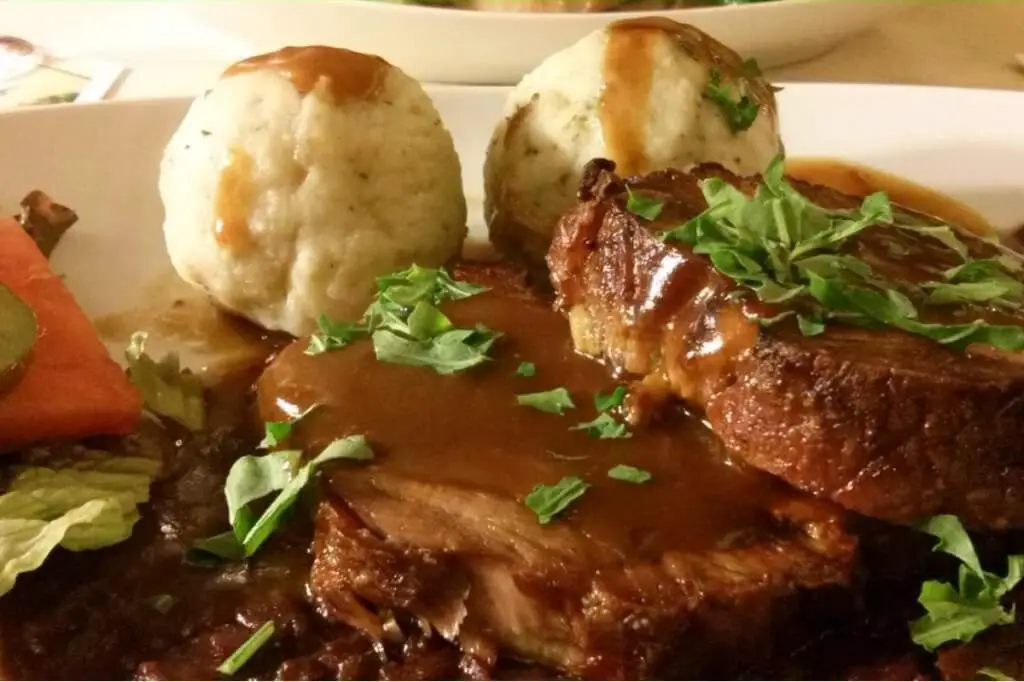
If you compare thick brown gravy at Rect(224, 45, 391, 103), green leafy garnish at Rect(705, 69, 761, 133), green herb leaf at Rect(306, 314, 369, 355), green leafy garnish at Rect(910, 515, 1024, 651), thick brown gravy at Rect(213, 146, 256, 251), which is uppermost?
thick brown gravy at Rect(224, 45, 391, 103)

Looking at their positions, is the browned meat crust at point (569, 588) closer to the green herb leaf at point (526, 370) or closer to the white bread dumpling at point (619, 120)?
the green herb leaf at point (526, 370)

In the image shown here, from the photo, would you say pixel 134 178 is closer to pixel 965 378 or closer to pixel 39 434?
pixel 39 434

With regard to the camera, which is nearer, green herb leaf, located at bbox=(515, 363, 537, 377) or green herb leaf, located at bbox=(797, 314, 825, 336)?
green herb leaf, located at bbox=(797, 314, 825, 336)

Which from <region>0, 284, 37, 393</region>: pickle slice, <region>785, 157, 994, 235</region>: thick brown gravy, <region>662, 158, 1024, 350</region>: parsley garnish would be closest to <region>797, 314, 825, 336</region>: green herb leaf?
<region>662, 158, 1024, 350</region>: parsley garnish

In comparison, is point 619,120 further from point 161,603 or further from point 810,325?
point 161,603

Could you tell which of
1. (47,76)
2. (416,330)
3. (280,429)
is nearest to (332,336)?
(416,330)

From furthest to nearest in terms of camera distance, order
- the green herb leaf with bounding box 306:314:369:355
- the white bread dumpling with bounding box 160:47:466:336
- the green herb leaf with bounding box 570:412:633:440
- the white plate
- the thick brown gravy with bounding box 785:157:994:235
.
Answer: the thick brown gravy with bounding box 785:157:994:235
the white plate
the white bread dumpling with bounding box 160:47:466:336
the green herb leaf with bounding box 306:314:369:355
the green herb leaf with bounding box 570:412:633:440

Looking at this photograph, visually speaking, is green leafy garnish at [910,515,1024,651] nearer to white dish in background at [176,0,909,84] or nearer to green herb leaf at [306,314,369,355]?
green herb leaf at [306,314,369,355]
